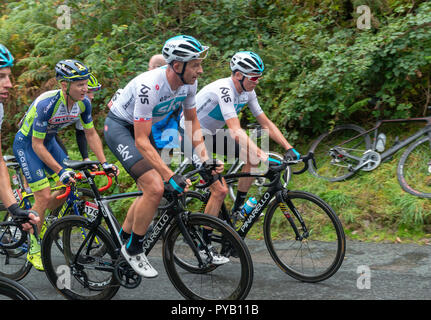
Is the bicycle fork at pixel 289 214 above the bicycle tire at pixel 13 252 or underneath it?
above

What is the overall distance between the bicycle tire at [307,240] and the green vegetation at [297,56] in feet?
4.41

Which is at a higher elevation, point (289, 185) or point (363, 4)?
point (363, 4)

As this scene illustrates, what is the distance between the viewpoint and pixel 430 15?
670cm

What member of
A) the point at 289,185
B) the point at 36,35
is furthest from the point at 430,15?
the point at 36,35

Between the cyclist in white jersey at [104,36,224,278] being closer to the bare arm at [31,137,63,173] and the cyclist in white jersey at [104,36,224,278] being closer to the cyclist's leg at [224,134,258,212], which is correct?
the bare arm at [31,137,63,173]

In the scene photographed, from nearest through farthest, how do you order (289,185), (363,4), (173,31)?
(289,185) → (363,4) → (173,31)

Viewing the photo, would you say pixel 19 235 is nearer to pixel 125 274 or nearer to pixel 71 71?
pixel 125 274

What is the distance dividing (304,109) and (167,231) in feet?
13.2

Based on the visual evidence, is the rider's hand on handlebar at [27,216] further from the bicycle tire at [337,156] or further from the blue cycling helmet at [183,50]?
the bicycle tire at [337,156]

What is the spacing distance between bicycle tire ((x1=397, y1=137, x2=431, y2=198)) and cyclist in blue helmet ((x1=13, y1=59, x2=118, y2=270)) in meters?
3.94

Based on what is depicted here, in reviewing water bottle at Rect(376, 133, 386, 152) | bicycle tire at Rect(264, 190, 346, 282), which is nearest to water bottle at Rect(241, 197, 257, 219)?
bicycle tire at Rect(264, 190, 346, 282)

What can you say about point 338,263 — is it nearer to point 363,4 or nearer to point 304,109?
point 304,109

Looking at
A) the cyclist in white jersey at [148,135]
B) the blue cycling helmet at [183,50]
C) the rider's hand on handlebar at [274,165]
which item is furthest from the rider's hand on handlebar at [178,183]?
the rider's hand on handlebar at [274,165]

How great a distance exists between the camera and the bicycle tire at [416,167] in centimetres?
632
